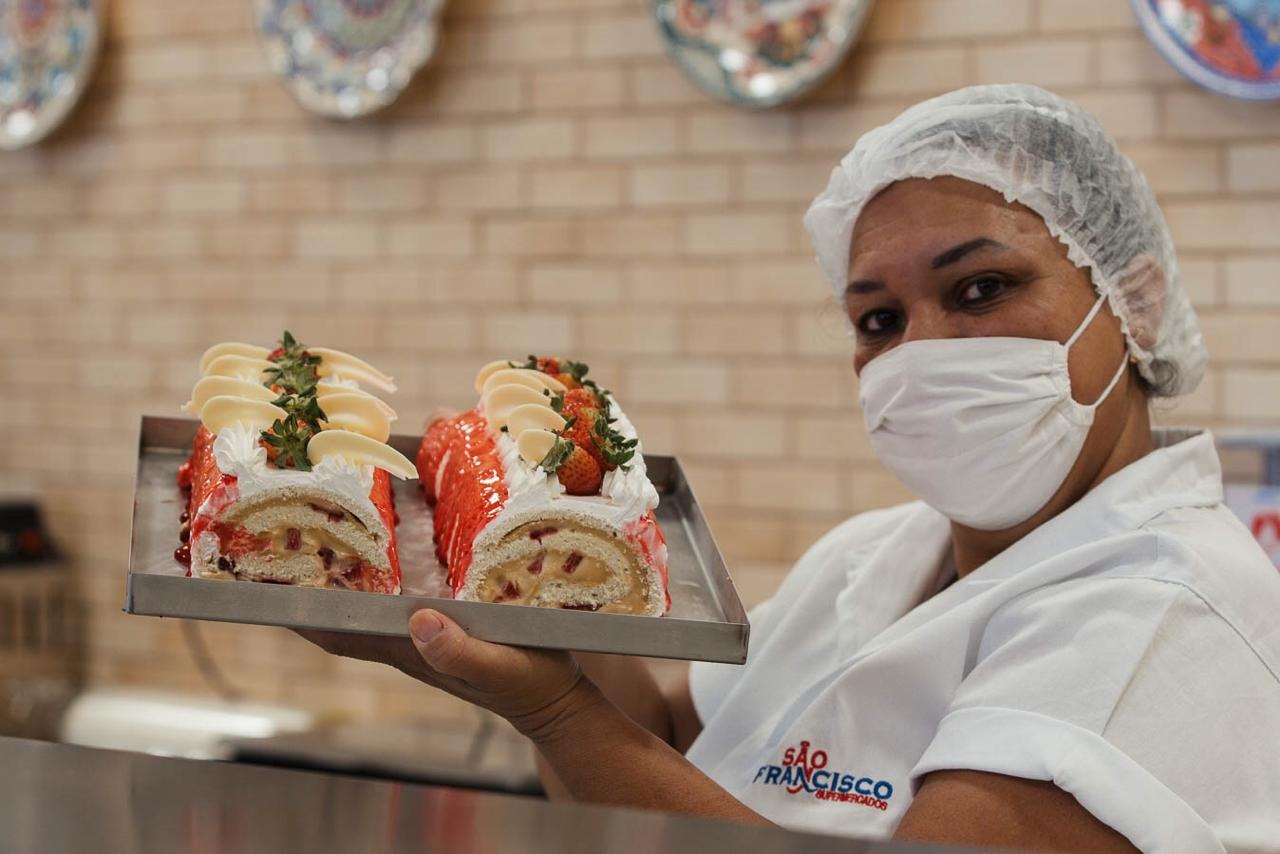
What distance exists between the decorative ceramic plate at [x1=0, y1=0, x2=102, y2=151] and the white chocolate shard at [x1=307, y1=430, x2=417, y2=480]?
3.53 meters

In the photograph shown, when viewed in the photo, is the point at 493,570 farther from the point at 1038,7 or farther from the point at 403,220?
the point at 403,220

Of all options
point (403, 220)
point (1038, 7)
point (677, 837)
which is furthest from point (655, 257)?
point (677, 837)

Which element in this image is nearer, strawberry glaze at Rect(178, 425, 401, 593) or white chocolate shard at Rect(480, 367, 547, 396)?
strawberry glaze at Rect(178, 425, 401, 593)

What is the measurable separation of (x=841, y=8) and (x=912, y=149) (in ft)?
6.45

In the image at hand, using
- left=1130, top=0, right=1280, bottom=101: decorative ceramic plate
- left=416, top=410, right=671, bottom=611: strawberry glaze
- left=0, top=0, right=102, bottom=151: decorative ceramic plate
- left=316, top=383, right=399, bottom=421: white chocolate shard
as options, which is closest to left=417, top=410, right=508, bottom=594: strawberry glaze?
left=416, top=410, right=671, bottom=611: strawberry glaze

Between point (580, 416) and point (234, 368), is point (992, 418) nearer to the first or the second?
point (580, 416)

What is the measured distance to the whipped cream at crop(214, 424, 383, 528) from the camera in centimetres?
125

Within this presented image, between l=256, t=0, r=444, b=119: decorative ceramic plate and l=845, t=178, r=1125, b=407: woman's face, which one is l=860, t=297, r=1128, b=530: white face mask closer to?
l=845, t=178, r=1125, b=407: woman's face

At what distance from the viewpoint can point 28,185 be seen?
4500 millimetres

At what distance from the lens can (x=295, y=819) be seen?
678 millimetres

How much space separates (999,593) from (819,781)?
0.31 metres

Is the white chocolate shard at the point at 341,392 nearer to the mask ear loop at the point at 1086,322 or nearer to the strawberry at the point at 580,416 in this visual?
the strawberry at the point at 580,416

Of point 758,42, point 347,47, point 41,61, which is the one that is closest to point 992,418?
point 758,42

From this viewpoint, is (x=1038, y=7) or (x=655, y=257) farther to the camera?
(x=655, y=257)
